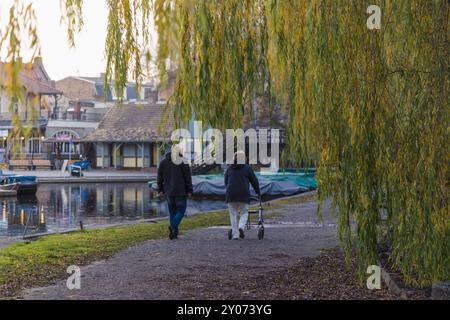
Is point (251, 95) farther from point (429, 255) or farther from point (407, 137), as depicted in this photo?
point (429, 255)

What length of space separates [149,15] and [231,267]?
3.87 meters

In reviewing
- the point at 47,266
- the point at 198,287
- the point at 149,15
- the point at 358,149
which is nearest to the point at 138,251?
the point at 47,266

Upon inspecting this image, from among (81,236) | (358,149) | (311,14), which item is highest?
(311,14)

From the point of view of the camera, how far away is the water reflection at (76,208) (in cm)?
2035

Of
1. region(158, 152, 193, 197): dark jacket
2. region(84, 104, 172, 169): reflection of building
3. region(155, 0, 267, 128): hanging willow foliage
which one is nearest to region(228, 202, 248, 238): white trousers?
region(158, 152, 193, 197): dark jacket

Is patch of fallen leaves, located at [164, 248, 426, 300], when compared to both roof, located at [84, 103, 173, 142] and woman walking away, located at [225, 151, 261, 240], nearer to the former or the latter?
woman walking away, located at [225, 151, 261, 240]

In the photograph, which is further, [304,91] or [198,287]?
[198,287]

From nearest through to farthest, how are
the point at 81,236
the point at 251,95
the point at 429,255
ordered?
the point at 429,255 < the point at 251,95 < the point at 81,236

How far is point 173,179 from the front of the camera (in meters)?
13.5

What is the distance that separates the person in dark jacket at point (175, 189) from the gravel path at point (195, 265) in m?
0.46

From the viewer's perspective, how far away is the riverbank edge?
901 centimetres

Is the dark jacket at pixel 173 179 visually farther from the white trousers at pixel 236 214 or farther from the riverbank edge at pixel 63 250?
the riverbank edge at pixel 63 250

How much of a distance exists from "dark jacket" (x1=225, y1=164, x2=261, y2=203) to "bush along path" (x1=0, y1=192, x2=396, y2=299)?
870 mm

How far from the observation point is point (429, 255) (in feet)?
22.9
